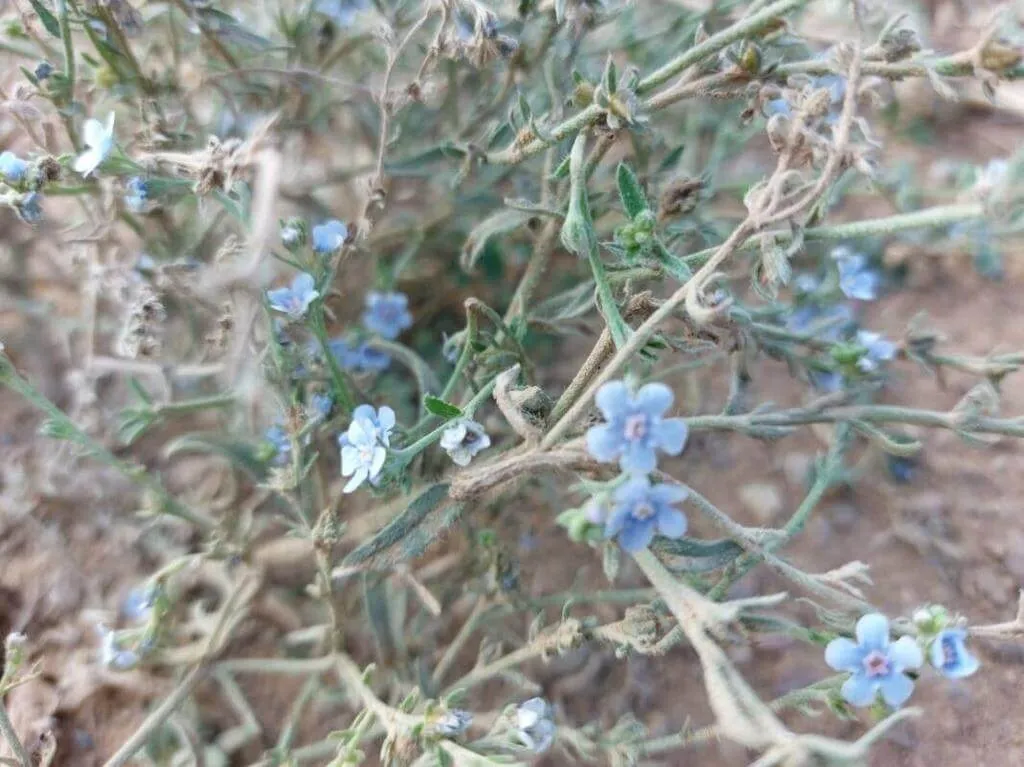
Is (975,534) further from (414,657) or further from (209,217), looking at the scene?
(209,217)

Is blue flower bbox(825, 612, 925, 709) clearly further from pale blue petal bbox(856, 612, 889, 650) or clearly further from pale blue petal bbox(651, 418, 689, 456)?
pale blue petal bbox(651, 418, 689, 456)

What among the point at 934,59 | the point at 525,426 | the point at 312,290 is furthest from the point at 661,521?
the point at 934,59

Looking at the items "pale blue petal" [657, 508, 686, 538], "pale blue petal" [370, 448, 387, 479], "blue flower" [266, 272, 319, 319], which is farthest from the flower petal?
"pale blue petal" [657, 508, 686, 538]

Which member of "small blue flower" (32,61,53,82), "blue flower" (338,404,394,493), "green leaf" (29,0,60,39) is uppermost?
"green leaf" (29,0,60,39)

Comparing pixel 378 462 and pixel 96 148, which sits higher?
pixel 96 148

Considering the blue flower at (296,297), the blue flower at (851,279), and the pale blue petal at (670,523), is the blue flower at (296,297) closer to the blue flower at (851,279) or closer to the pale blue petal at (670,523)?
the pale blue petal at (670,523)

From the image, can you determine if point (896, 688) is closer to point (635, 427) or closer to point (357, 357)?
point (635, 427)

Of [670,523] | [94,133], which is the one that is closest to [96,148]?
[94,133]
